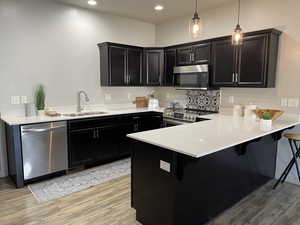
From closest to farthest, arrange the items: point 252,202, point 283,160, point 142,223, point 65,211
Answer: point 142,223
point 65,211
point 252,202
point 283,160

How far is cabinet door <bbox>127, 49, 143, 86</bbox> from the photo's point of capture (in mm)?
4418

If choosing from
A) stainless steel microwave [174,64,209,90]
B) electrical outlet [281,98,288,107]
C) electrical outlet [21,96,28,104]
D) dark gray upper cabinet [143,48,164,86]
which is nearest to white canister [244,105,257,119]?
electrical outlet [281,98,288,107]

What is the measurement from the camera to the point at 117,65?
4.21 meters

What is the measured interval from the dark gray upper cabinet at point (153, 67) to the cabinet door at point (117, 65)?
532 mm

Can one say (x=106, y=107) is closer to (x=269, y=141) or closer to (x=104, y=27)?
(x=104, y=27)

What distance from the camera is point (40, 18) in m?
3.53

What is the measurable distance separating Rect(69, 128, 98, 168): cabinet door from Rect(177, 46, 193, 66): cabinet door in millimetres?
2145

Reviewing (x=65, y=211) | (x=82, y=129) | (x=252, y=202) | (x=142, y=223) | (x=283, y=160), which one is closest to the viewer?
(x=142, y=223)

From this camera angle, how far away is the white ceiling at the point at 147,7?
3.71 m

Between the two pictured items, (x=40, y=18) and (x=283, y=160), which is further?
(x=40, y=18)

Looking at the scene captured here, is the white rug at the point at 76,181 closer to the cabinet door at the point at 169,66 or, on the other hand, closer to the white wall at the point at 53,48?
the white wall at the point at 53,48

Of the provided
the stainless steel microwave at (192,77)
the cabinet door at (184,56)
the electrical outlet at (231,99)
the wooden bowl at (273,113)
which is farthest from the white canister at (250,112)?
the cabinet door at (184,56)

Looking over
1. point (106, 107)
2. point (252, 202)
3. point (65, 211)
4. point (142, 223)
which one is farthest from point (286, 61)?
point (65, 211)

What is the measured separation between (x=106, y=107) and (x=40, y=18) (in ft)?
6.41
